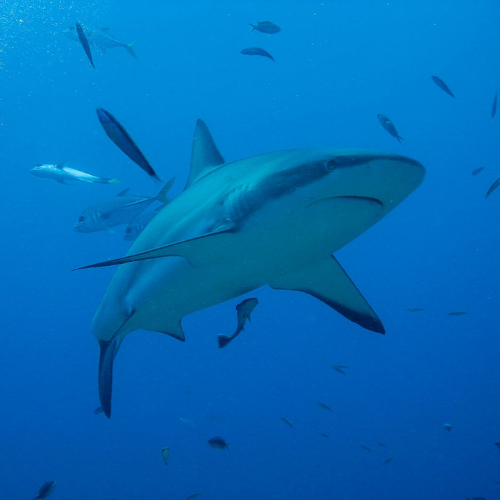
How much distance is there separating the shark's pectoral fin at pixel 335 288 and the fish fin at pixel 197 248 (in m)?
0.87

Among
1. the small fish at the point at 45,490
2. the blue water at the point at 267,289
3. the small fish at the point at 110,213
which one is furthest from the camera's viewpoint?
the blue water at the point at 267,289

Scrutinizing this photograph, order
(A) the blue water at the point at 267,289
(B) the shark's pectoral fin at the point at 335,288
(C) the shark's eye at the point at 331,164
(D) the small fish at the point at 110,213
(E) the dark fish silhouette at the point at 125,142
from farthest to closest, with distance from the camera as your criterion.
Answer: (A) the blue water at the point at 267,289, (D) the small fish at the point at 110,213, (B) the shark's pectoral fin at the point at 335,288, (E) the dark fish silhouette at the point at 125,142, (C) the shark's eye at the point at 331,164

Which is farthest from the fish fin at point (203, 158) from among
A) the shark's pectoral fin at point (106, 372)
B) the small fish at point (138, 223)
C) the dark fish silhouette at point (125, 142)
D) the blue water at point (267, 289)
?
the blue water at point (267, 289)

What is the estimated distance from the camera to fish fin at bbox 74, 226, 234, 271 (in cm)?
243

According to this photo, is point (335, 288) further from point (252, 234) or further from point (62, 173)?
point (62, 173)

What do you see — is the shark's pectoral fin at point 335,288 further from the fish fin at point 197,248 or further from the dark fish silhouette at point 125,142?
the dark fish silhouette at point 125,142

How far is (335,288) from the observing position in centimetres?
348

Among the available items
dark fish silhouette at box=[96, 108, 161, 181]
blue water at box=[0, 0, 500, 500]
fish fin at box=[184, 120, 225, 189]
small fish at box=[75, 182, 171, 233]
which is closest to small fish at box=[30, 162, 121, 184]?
small fish at box=[75, 182, 171, 233]

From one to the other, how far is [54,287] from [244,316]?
90.3ft

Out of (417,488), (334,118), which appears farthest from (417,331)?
(334,118)

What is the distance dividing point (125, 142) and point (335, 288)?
79.1 inches

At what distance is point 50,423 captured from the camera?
2169cm

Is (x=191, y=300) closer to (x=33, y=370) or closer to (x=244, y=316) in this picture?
(x=244, y=316)

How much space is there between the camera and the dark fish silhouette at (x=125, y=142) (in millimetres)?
2338
